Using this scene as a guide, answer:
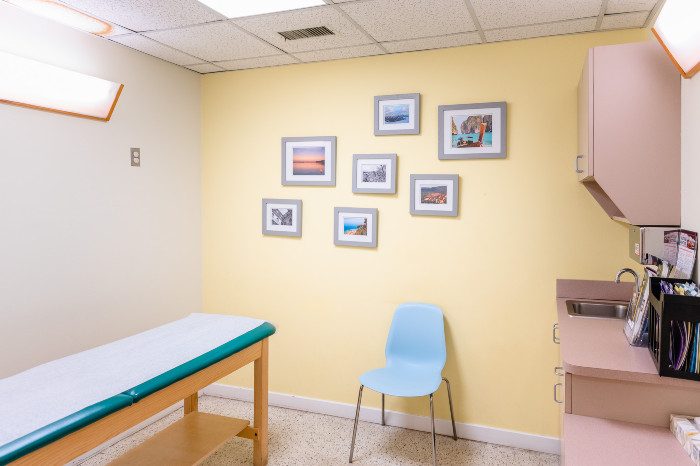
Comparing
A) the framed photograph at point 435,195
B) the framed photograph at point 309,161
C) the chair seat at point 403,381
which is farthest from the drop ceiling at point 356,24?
the chair seat at point 403,381

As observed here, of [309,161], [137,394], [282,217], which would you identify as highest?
[309,161]

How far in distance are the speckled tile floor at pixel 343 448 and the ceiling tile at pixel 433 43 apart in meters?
2.55

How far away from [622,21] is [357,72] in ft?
5.25

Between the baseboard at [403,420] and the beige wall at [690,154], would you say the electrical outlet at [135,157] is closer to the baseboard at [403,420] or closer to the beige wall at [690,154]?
the baseboard at [403,420]

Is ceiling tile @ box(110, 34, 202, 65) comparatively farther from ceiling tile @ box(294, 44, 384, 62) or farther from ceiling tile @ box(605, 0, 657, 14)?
ceiling tile @ box(605, 0, 657, 14)

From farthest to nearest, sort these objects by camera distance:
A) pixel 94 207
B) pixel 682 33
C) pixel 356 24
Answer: pixel 94 207
pixel 356 24
pixel 682 33

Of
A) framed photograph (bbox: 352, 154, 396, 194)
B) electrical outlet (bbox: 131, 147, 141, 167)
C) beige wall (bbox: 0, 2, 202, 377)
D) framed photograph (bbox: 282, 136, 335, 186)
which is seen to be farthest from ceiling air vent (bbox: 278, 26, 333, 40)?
electrical outlet (bbox: 131, 147, 141, 167)

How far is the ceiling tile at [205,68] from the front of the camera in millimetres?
3497

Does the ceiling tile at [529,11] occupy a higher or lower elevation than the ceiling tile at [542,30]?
lower

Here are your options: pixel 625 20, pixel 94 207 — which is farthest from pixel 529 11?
pixel 94 207

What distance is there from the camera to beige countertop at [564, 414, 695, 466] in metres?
1.46

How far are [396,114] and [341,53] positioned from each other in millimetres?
551

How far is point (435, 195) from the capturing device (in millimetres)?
3131

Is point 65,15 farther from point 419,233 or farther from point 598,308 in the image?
point 598,308
